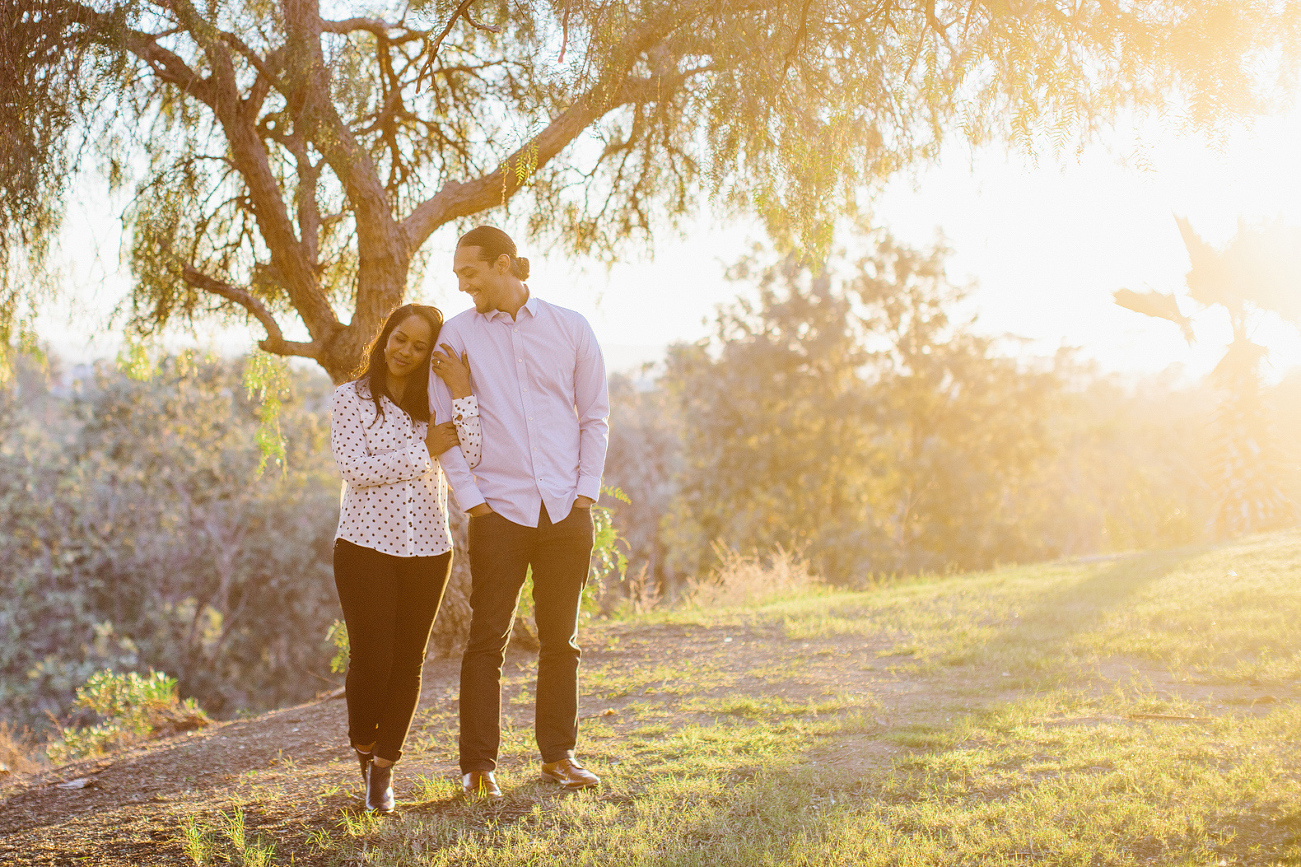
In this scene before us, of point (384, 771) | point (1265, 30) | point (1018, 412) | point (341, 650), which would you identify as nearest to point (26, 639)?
point (341, 650)

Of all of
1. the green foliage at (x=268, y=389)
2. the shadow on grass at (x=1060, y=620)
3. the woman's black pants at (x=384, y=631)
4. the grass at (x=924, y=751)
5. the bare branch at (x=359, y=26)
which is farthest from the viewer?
the green foliage at (x=268, y=389)

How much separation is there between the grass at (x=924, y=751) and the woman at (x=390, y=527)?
0.38m

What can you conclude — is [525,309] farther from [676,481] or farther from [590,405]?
[676,481]

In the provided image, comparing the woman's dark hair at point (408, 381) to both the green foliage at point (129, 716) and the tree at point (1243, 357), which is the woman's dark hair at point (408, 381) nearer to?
the green foliage at point (129, 716)

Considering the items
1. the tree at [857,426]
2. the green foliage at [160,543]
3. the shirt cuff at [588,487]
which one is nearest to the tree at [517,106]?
the shirt cuff at [588,487]

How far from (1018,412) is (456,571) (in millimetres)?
20636

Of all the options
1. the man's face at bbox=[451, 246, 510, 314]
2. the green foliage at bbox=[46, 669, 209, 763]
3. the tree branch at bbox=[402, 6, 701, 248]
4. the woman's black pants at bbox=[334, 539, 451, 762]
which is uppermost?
the tree branch at bbox=[402, 6, 701, 248]

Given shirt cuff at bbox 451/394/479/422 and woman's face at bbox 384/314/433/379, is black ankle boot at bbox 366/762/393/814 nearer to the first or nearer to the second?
shirt cuff at bbox 451/394/479/422

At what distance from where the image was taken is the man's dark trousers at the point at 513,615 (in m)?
3.43

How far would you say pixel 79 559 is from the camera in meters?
18.9

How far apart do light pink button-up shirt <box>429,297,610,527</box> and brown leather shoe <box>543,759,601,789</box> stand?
99 cm

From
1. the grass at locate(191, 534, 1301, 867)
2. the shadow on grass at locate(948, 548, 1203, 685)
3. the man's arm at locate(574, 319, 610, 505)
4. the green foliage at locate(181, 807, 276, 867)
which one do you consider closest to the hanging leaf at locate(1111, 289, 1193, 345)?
the shadow on grass at locate(948, 548, 1203, 685)

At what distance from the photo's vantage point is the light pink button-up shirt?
11.3 ft

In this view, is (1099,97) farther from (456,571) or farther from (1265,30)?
(456,571)
